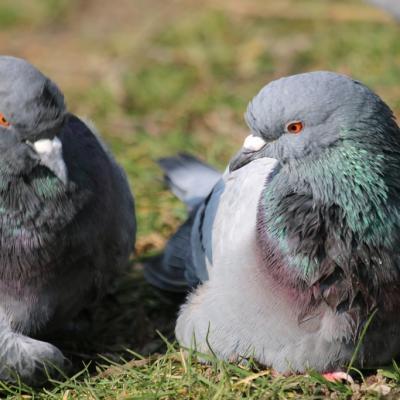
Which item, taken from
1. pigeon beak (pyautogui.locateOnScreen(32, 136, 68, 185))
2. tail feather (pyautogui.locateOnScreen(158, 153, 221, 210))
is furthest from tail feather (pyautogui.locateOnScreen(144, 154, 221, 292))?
pigeon beak (pyautogui.locateOnScreen(32, 136, 68, 185))

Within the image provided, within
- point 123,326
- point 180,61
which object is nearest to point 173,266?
point 123,326

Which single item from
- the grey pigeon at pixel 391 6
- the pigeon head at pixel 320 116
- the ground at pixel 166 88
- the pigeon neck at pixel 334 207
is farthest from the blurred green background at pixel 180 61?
the pigeon head at pixel 320 116

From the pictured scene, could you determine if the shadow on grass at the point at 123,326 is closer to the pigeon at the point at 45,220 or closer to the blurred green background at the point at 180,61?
the pigeon at the point at 45,220

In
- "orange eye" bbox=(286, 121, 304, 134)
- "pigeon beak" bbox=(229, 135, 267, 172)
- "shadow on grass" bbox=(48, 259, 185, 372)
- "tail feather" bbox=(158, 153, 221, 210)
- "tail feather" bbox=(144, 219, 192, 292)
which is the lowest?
→ "shadow on grass" bbox=(48, 259, 185, 372)

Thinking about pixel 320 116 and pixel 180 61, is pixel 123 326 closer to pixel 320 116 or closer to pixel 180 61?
pixel 320 116

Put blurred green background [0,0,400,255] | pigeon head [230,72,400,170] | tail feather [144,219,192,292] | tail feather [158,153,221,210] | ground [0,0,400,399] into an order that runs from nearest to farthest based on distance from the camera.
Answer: pigeon head [230,72,400,170] → ground [0,0,400,399] → tail feather [144,219,192,292] → tail feather [158,153,221,210] → blurred green background [0,0,400,255]

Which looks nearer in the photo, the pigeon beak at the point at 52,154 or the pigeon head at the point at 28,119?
the pigeon head at the point at 28,119

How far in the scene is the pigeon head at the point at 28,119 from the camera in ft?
15.2

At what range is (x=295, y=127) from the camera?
14.8ft

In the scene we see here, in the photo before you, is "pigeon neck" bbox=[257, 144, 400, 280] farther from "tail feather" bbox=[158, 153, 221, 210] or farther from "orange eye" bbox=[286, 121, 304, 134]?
"tail feather" bbox=[158, 153, 221, 210]

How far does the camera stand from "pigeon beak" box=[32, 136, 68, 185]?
4723 millimetres

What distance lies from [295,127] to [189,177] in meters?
2.40

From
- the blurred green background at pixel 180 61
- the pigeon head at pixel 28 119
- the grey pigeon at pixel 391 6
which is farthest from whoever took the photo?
the blurred green background at pixel 180 61

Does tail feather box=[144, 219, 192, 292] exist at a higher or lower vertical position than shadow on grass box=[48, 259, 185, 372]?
higher
